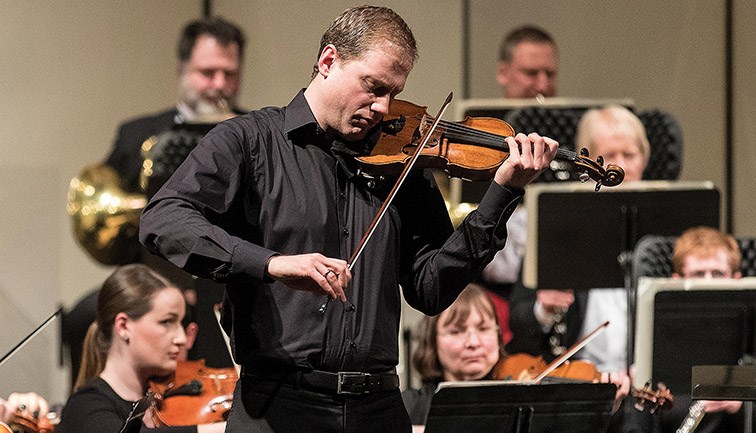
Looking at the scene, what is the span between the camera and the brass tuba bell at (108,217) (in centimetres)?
486

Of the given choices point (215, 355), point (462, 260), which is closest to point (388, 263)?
point (462, 260)

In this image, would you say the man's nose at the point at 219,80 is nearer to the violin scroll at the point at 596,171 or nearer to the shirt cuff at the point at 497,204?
the violin scroll at the point at 596,171

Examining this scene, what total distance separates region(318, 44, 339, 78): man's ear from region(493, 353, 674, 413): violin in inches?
47.6

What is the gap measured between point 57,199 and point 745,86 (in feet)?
10.4

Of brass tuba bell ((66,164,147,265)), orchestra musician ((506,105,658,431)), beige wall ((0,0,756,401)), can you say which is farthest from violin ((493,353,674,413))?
beige wall ((0,0,756,401))

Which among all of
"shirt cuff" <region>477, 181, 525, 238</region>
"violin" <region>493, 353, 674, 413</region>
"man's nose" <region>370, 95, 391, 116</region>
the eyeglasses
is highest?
"man's nose" <region>370, 95, 391, 116</region>

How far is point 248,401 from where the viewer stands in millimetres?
2484

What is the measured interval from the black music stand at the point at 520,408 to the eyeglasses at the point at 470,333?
83cm

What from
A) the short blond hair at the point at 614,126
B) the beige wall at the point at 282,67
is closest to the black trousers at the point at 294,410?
the short blond hair at the point at 614,126

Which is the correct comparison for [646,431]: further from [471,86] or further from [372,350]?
[471,86]

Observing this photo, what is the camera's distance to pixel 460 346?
3.81 meters

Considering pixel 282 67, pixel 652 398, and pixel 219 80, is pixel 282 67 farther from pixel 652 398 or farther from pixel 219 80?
pixel 652 398

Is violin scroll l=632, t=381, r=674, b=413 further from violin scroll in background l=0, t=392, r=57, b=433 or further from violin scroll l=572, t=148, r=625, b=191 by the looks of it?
violin scroll in background l=0, t=392, r=57, b=433

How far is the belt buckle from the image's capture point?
246 centimetres
